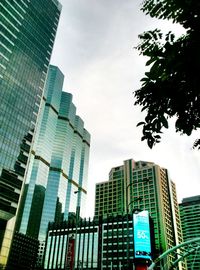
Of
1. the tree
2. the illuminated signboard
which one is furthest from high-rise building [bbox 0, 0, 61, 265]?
the tree

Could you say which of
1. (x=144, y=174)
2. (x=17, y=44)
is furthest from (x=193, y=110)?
(x=144, y=174)

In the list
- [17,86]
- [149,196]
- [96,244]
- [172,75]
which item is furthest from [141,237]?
[172,75]

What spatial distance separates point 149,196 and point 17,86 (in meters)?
96.3

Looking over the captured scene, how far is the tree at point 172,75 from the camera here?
10.7 ft

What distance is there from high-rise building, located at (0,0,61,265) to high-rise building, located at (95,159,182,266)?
64.7 meters

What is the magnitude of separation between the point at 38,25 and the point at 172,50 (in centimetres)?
12558

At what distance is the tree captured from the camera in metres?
3.26

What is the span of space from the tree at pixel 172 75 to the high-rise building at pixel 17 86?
293ft

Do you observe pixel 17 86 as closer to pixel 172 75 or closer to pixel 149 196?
pixel 149 196

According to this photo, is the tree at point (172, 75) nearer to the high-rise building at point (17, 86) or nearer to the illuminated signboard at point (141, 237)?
the high-rise building at point (17, 86)

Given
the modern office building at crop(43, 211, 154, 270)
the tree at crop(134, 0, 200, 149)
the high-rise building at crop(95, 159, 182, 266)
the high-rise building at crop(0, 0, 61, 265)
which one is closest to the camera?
the tree at crop(134, 0, 200, 149)

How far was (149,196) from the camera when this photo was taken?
163125mm

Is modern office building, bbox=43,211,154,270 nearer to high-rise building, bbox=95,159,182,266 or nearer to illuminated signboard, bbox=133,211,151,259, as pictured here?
high-rise building, bbox=95,159,182,266

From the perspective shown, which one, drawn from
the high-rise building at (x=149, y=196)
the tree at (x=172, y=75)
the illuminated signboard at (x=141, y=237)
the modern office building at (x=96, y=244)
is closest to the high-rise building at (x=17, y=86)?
the illuminated signboard at (x=141, y=237)
